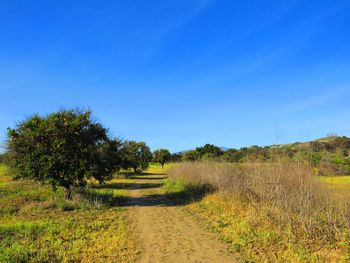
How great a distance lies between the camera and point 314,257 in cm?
657

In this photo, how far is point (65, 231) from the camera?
379 inches

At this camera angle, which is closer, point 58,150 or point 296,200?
point 296,200

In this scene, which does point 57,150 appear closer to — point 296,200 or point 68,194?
point 68,194

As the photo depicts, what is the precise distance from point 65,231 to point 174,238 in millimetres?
3464

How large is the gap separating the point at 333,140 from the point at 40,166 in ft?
42.0

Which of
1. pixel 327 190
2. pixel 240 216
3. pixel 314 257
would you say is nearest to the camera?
pixel 314 257

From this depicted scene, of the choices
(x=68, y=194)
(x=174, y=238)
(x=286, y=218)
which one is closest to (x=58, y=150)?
(x=68, y=194)

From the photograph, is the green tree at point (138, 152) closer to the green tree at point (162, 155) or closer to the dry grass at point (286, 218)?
the green tree at point (162, 155)

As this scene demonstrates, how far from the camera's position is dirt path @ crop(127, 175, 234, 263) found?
724 cm

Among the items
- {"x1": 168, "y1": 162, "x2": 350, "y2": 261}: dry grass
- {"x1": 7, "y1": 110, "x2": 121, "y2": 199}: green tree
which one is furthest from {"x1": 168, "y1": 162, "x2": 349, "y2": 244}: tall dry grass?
{"x1": 7, "y1": 110, "x2": 121, "y2": 199}: green tree

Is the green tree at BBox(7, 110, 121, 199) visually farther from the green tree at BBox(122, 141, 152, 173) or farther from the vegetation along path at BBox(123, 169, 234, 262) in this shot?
the green tree at BBox(122, 141, 152, 173)

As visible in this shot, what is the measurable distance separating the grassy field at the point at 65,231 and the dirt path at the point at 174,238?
0.50m

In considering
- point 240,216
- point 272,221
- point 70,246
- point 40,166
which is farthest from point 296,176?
point 40,166

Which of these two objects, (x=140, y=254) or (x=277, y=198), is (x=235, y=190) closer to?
(x=277, y=198)
